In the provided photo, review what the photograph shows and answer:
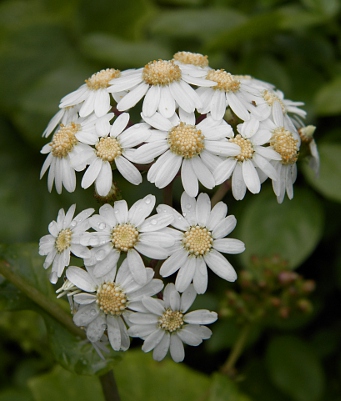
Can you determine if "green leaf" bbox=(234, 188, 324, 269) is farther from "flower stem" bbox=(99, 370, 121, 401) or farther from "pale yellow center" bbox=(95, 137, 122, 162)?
"pale yellow center" bbox=(95, 137, 122, 162)

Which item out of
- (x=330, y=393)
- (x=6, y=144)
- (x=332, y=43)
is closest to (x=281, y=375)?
(x=330, y=393)

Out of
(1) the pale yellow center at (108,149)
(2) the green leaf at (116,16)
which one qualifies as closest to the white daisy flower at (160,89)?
(1) the pale yellow center at (108,149)

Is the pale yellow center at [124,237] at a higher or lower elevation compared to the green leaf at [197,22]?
lower

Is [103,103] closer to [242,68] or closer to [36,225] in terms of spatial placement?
[242,68]

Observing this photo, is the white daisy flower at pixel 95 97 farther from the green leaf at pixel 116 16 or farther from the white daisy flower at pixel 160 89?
the green leaf at pixel 116 16

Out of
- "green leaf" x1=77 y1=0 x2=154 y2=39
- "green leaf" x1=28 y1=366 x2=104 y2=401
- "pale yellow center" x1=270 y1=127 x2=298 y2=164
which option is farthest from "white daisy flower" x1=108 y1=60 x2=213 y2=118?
"green leaf" x1=77 y1=0 x2=154 y2=39
